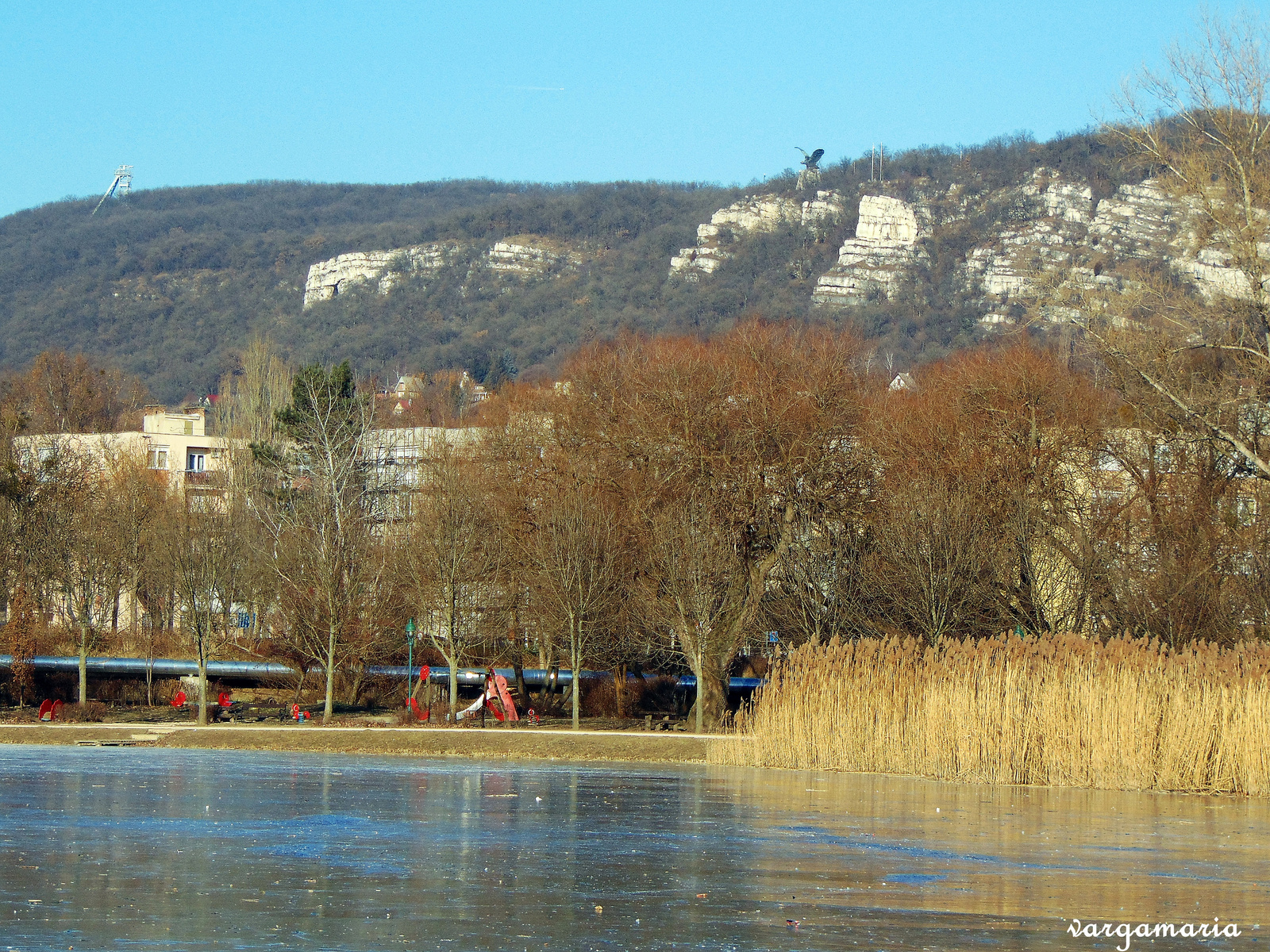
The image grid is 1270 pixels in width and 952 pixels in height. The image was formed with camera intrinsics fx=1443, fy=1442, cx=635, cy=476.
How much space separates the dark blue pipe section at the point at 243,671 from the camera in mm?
54281

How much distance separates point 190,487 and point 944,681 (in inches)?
2532

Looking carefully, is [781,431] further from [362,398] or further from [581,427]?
[362,398]

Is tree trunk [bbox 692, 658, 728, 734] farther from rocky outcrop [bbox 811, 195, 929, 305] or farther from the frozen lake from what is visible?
rocky outcrop [bbox 811, 195, 929, 305]

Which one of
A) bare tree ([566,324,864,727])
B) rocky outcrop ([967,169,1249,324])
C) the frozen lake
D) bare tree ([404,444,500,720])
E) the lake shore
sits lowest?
the lake shore

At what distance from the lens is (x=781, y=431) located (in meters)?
46.9

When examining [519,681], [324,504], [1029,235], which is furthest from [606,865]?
[1029,235]

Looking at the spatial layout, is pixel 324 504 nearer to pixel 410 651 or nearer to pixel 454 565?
pixel 454 565

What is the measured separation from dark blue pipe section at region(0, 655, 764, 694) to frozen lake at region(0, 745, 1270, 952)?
102 feet

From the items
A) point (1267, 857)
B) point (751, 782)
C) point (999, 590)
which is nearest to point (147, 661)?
point (999, 590)

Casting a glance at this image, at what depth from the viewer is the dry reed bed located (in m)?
22.6

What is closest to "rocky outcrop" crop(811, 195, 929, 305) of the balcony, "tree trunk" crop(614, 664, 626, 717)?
the balcony

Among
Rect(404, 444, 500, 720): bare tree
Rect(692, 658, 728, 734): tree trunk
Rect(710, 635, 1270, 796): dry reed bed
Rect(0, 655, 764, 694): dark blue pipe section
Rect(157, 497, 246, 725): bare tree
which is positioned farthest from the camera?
Rect(0, 655, 764, 694): dark blue pipe section

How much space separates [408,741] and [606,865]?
19573mm

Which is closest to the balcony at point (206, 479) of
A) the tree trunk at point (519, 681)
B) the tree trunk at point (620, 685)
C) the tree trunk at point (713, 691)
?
the tree trunk at point (519, 681)
